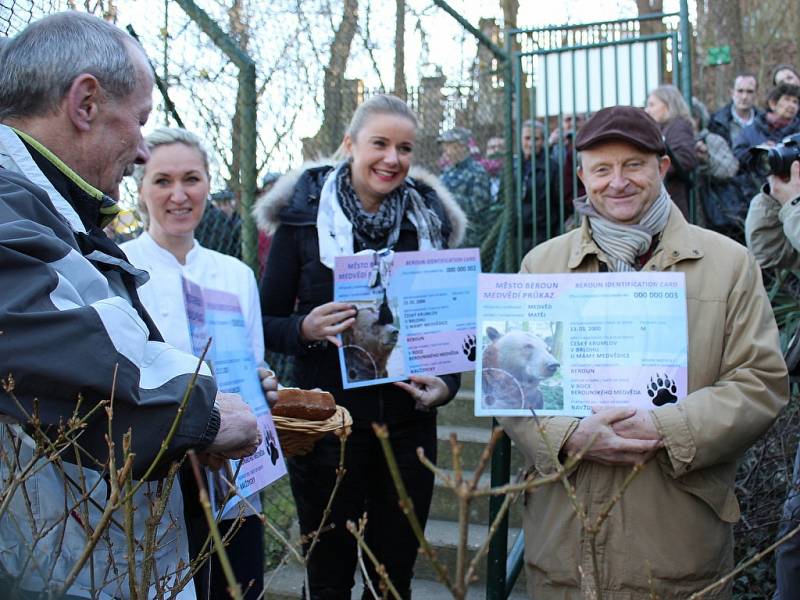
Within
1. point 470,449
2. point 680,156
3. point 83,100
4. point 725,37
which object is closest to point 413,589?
point 470,449

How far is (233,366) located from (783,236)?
219 centimetres

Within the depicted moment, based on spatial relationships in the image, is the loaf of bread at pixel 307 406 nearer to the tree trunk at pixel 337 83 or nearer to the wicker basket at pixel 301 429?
the wicker basket at pixel 301 429

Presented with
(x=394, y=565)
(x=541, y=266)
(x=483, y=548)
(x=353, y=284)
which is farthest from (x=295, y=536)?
(x=483, y=548)

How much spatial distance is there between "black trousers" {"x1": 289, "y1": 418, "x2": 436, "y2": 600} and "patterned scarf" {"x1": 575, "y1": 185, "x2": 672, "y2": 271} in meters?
1.12

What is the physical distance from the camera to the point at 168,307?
3.01 m

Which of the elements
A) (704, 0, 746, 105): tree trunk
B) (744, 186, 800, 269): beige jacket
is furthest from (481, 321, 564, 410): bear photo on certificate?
(704, 0, 746, 105): tree trunk

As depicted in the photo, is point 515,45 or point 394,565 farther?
point 515,45

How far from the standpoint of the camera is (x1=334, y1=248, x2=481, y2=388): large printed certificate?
3262mm

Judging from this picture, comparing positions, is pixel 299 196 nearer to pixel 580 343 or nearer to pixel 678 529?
pixel 580 343

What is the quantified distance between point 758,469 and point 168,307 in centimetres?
282

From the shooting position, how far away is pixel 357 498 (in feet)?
11.2

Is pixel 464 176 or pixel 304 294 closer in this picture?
pixel 304 294

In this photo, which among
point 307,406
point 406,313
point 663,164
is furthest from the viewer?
point 406,313

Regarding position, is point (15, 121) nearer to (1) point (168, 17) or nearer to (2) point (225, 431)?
(2) point (225, 431)
